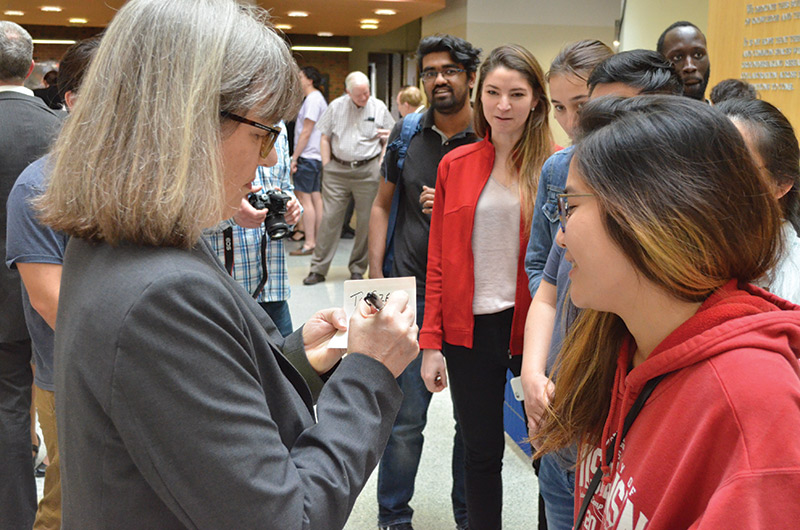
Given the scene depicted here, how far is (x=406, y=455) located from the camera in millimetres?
2773

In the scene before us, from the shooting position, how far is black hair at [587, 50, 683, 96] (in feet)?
6.26

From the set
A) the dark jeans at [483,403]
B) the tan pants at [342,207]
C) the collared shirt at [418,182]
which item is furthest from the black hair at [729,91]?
the tan pants at [342,207]

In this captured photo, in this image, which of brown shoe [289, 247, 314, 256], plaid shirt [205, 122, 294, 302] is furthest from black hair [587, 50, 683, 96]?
brown shoe [289, 247, 314, 256]

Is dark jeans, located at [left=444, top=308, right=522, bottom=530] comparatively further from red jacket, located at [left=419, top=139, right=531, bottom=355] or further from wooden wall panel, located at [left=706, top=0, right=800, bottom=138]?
wooden wall panel, located at [left=706, top=0, right=800, bottom=138]

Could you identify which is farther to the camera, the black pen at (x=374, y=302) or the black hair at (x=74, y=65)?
the black hair at (x=74, y=65)

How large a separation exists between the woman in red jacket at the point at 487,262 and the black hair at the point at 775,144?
28.0 inches

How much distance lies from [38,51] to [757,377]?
17446 millimetres

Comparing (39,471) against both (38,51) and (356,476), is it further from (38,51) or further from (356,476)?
(38,51)

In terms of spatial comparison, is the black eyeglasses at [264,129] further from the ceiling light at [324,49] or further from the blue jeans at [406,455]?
the ceiling light at [324,49]

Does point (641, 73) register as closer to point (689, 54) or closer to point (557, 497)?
point (557, 497)

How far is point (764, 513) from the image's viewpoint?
81 cm

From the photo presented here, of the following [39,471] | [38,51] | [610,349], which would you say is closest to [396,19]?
[38,51]

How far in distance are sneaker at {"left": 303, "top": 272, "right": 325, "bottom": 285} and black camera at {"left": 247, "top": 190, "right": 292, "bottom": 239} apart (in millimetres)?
4219

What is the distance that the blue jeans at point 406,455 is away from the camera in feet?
9.04
